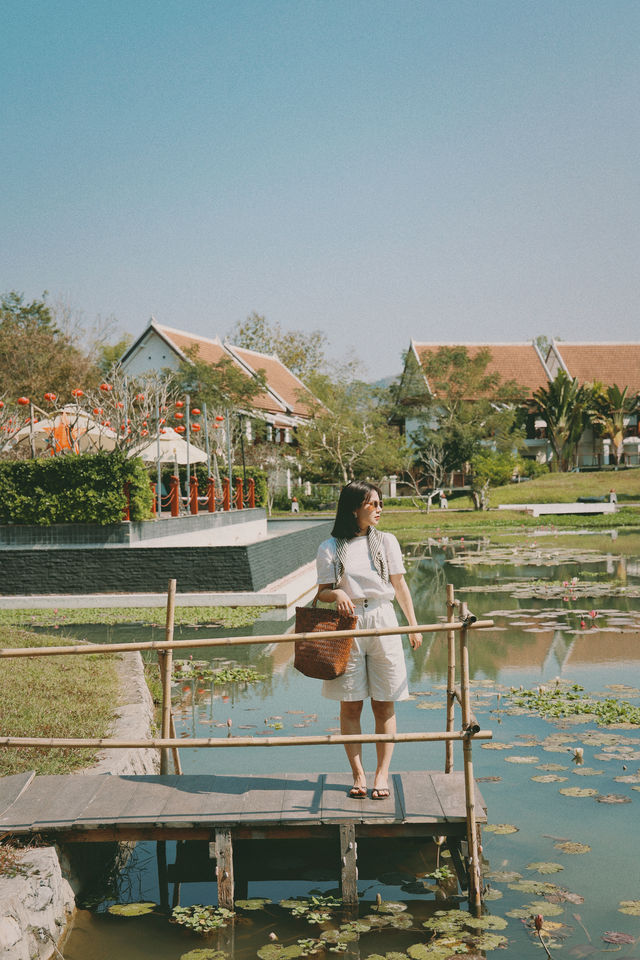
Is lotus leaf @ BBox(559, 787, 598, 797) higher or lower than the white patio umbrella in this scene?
lower

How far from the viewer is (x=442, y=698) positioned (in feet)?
26.8

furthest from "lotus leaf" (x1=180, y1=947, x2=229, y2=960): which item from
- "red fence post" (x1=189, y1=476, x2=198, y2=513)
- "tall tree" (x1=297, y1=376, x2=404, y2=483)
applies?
"tall tree" (x1=297, y1=376, x2=404, y2=483)

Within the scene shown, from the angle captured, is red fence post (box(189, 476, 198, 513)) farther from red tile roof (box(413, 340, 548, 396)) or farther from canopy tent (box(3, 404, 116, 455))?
red tile roof (box(413, 340, 548, 396))

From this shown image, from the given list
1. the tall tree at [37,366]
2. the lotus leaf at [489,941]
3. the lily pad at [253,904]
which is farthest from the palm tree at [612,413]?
the lotus leaf at [489,941]

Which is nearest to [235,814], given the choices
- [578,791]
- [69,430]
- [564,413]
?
[578,791]

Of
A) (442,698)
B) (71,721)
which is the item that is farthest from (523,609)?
(71,721)

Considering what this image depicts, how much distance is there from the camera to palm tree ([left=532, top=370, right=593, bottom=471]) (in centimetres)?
4678

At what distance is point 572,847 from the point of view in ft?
16.2

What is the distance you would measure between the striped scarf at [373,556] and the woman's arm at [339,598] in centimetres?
10

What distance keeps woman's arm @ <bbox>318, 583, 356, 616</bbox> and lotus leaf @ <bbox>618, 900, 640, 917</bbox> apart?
183 centimetres

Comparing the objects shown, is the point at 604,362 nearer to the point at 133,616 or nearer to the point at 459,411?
the point at 459,411

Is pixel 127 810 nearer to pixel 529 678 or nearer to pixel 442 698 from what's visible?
pixel 442 698

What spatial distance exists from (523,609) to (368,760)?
22.6ft

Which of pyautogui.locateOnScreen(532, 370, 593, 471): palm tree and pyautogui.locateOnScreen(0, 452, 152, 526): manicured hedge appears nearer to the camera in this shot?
pyautogui.locateOnScreen(0, 452, 152, 526): manicured hedge
